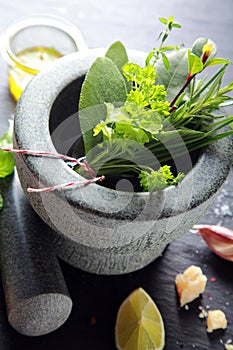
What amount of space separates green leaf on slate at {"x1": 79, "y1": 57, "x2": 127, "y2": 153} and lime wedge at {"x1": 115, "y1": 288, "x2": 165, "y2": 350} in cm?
30

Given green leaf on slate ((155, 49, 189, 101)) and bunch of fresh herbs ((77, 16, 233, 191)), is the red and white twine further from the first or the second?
green leaf on slate ((155, 49, 189, 101))

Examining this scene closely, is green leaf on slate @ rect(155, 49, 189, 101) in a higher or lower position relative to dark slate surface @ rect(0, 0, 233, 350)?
higher

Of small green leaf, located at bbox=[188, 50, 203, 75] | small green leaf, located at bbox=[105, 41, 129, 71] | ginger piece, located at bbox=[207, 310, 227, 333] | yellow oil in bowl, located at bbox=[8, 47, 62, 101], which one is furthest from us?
yellow oil in bowl, located at bbox=[8, 47, 62, 101]

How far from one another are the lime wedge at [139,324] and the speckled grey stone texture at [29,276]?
0.10m

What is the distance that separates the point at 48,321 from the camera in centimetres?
101

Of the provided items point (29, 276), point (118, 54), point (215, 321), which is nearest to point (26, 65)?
point (118, 54)

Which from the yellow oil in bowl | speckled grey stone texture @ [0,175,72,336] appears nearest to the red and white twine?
speckled grey stone texture @ [0,175,72,336]

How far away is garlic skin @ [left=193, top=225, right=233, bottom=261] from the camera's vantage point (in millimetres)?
1147

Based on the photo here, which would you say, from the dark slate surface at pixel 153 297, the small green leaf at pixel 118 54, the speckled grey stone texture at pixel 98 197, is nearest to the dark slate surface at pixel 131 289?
the dark slate surface at pixel 153 297

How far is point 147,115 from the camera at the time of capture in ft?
2.75

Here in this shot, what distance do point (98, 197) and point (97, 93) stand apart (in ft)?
0.50

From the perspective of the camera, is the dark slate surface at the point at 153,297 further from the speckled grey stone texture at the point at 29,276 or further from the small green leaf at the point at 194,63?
the small green leaf at the point at 194,63

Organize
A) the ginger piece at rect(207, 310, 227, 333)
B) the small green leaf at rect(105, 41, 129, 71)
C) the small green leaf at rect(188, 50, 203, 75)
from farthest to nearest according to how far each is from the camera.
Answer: the ginger piece at rect(207, 310, 227, 333)
the small green leaf at rect(105, 41, 129, 71)
the small green leaf at rect(188, 50, 203, 75)

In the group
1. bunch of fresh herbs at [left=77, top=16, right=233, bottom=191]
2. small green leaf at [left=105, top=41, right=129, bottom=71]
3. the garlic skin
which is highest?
small green leaf at [left=105, top=41, right=129, bottom=71]
